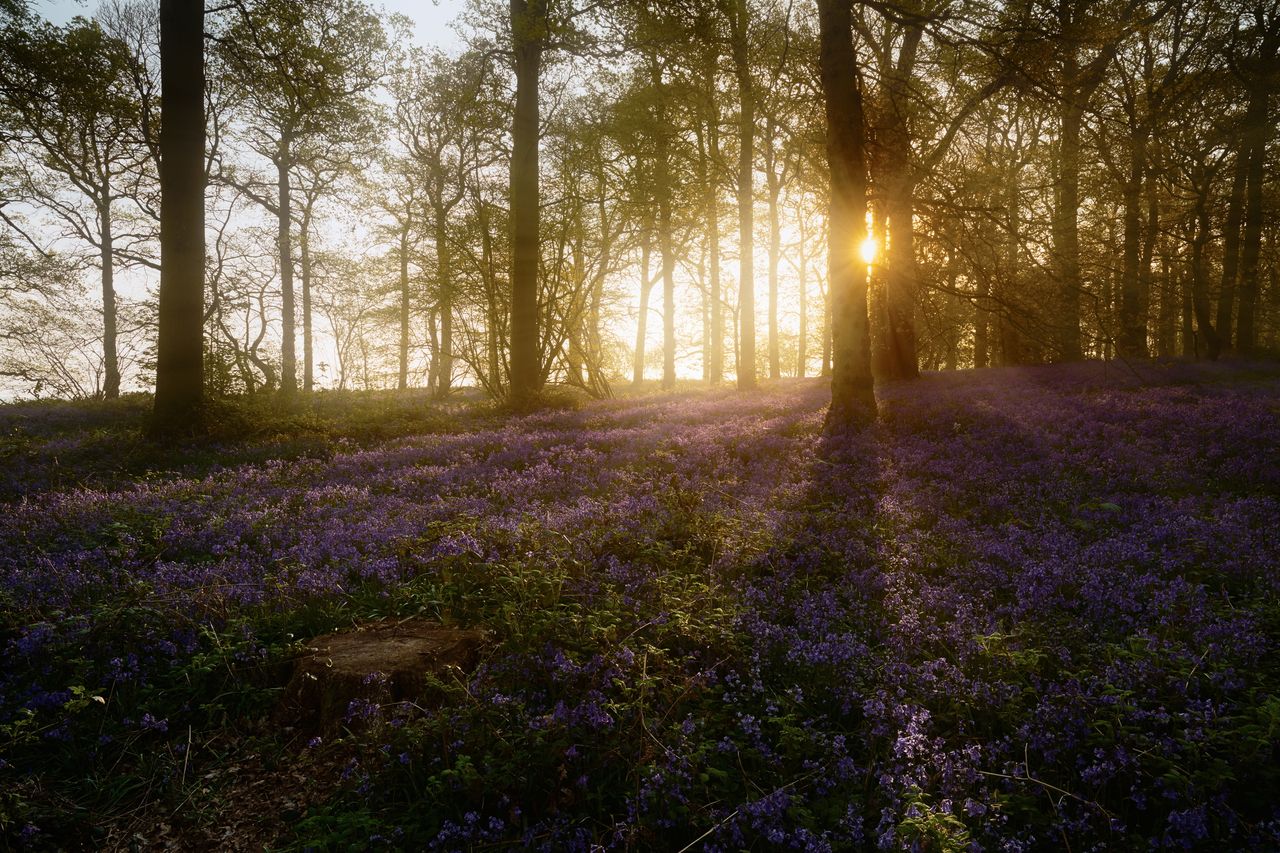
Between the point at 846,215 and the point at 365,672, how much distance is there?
974cm

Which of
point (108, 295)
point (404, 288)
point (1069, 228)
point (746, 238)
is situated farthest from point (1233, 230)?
point (108, 295)

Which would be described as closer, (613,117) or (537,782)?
(537,782)

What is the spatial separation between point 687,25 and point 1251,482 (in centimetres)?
1159

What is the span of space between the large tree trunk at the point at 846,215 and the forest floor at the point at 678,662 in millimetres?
2985

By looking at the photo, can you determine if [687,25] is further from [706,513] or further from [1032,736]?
[1032,736]

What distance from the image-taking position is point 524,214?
1570 centimetres

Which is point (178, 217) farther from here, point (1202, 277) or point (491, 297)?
point (1202, 277)

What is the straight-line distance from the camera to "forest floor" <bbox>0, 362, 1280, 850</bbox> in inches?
105

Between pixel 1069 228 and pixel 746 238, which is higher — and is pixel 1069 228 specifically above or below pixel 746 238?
below

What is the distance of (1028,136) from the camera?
29938 mm

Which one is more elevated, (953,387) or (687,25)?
(687,25)

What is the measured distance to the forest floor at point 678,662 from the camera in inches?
105

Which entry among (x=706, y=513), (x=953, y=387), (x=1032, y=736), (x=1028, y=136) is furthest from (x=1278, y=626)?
(x=1028, y=136)

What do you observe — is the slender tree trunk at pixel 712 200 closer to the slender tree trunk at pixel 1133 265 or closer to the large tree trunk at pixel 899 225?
the large tree trunk at pixel 899 225
